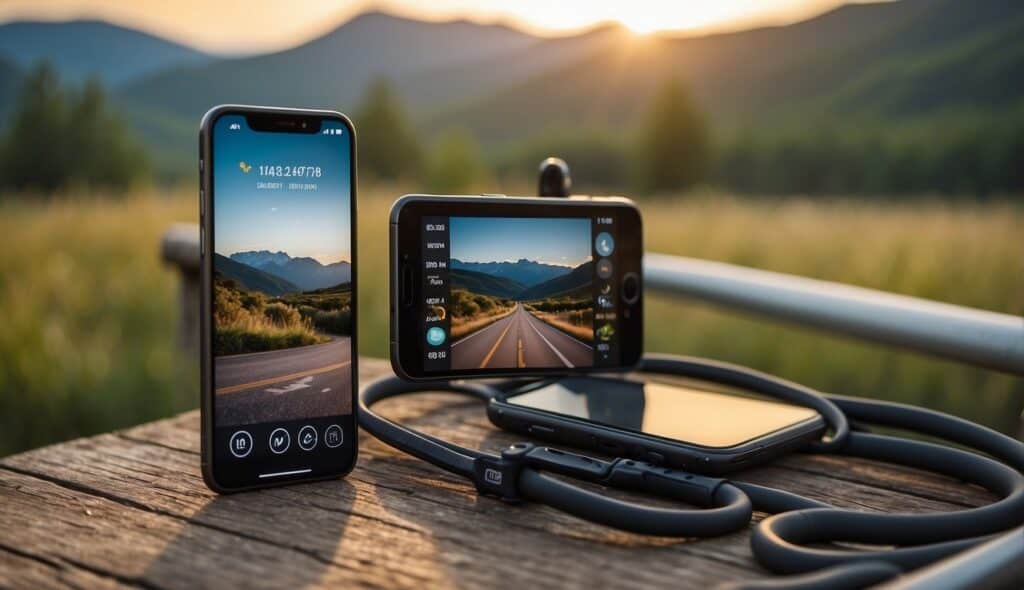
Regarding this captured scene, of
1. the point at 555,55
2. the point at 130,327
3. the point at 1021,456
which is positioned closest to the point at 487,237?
the point at 1021,456

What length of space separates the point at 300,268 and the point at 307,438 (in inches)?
7.9

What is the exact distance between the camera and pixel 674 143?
118ft

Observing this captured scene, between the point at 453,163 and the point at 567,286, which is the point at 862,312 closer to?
the point at 567,286

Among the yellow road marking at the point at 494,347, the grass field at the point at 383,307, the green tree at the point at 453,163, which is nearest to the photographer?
the yellow road marking at the point at 494,347

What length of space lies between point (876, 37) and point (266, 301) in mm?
56365

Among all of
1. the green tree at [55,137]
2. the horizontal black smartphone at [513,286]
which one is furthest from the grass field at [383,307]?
the green tree at [55,137]

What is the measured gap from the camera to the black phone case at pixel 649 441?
3.15 feet

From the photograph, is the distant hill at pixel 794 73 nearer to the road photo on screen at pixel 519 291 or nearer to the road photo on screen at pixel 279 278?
the road photo on screen at pixel 519 291

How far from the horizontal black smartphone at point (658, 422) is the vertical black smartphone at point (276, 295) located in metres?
0.27

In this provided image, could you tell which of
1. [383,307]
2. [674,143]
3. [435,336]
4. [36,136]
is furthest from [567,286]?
[674,143]

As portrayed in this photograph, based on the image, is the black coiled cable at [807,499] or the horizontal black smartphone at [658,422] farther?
the horizontal black smartphone at [658,422]

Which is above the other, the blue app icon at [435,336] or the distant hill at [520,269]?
the distant hill at [520,269]

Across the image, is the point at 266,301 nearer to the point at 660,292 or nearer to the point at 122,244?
the point at 660,292

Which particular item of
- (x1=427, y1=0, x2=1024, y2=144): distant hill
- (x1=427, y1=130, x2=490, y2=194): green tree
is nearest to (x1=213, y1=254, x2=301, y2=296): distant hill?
(x1=427, y1=130, x2=490, y2=194): green tree
